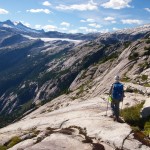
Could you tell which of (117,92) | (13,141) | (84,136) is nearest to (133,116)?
(117,92)

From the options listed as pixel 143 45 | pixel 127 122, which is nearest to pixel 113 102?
pixel 127 122

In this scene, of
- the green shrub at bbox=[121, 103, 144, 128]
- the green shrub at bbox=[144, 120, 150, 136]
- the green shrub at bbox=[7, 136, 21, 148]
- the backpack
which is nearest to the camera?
the green shrub at bbox=[7, 136, 21, 148]

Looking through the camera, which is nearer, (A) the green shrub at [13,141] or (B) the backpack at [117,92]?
(A) the green shrub at [13,141]

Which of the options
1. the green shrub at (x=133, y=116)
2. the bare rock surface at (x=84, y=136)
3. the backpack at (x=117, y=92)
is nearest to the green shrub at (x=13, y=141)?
the bare rock surface at (x=84, y=136)

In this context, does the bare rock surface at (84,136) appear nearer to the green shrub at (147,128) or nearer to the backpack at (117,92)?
the green shrub at (147,128)

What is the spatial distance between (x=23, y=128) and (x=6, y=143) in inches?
263

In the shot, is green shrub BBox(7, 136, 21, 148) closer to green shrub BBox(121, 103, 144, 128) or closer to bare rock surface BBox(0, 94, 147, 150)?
bare rock surface BBox(0, 94, 147, 150)

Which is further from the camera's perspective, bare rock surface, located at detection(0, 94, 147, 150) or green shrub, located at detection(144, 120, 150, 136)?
green shrub, located at detection(144, 120, 150, 136)

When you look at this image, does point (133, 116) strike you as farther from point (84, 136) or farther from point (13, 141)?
point (13, 141)

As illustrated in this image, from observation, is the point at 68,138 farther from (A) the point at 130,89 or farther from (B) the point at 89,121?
(A) the point at 130,89

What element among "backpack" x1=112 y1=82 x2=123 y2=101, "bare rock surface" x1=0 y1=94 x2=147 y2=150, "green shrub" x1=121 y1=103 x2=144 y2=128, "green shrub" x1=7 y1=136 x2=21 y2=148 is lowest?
"green shrub" x1=7 y1=136 x2=21 y2=148

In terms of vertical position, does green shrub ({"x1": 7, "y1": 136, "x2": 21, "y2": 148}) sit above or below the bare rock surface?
below

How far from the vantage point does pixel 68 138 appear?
23422mm

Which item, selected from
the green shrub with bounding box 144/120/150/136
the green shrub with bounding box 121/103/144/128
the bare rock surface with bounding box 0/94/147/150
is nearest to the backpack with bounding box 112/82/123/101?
the green shrub with bounding box 121/103/144/128
